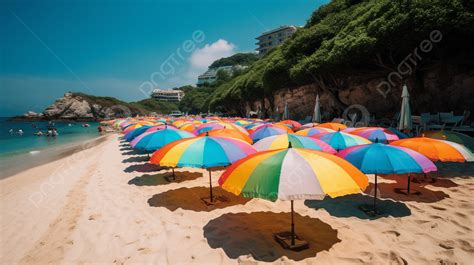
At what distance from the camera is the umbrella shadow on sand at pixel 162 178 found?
8.60 meters

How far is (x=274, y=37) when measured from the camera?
112375 mm

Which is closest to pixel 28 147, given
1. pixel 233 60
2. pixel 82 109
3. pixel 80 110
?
pixel 82 109

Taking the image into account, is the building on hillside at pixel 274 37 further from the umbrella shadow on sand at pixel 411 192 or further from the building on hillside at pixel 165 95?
the umbrella shadow on sand at pixel 411 192

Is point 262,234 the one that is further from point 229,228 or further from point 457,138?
point 457,138

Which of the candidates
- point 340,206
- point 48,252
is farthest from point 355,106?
point 48,252

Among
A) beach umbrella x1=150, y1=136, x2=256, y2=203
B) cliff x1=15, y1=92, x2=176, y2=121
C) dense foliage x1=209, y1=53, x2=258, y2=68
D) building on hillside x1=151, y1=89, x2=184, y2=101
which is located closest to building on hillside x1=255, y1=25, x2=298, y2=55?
dense foliage x1=209, y1=53, x2=258, y2=68

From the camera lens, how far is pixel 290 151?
371cm

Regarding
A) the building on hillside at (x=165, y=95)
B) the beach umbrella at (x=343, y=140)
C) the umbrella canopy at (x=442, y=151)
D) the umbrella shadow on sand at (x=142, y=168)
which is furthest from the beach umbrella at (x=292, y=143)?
the building on hillside at (x=165, y=95)

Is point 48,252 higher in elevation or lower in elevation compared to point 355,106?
lower

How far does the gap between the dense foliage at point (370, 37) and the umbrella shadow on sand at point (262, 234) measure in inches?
452

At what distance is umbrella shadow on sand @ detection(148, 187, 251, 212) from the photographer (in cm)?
620

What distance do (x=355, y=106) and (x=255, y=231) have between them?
64.3ft

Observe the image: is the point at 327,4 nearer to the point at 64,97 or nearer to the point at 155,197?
the point at 155,197

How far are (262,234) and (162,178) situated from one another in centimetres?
542
